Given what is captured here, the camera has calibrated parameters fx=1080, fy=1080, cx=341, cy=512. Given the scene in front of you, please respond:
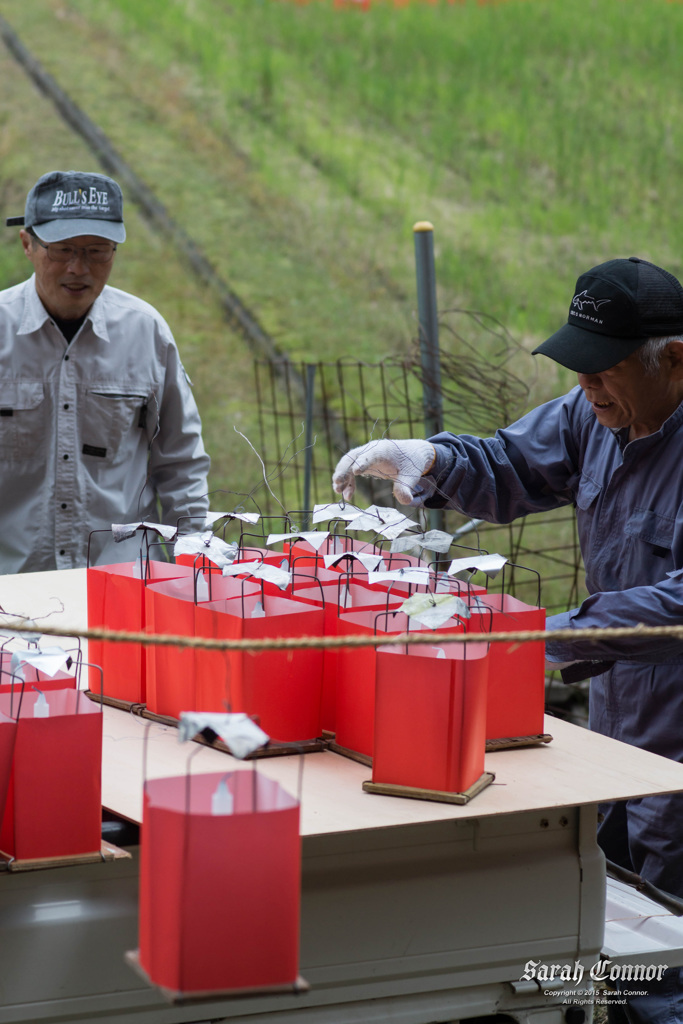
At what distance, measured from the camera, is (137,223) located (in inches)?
356

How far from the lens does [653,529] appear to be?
79.4 inches

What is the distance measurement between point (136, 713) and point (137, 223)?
790 centimetres

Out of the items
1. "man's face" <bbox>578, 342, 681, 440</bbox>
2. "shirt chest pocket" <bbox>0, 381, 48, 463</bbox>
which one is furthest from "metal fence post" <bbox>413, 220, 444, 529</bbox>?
"man's face" <bbox>578, 342, 681, 440</bbox>

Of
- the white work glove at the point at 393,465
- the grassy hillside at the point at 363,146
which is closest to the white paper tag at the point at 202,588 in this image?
the white work glove at the point at 393,465

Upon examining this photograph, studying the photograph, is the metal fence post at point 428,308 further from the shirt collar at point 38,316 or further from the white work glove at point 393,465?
the white work glove at point 393,465

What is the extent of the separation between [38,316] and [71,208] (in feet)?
0.96

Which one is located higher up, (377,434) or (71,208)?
(71,208)

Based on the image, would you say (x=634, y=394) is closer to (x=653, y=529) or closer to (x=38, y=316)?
(x=653, y=529)

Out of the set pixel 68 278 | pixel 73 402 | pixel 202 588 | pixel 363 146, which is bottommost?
pixel 202 588

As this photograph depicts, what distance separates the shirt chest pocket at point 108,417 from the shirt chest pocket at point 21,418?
0.11 meters

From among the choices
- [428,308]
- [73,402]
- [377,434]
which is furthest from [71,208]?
[377,434]

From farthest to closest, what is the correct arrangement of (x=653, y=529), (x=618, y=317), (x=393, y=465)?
(x=393, y=465) → (x=653, y=529) → (x=618, y=317)

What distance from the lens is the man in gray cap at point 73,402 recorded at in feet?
8.84

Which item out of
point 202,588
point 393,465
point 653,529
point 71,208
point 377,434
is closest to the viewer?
point 202,588
